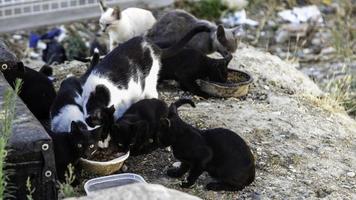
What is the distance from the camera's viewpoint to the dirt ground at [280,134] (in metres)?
5.34

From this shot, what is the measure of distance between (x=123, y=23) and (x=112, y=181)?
2923 millimetres

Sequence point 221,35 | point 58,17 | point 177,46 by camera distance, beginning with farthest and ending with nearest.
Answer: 1. point 58,17
2. point 221,35
3. point 177,46

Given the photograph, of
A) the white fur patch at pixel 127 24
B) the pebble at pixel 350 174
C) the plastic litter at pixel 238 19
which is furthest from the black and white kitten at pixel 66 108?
the plastic litter at pixel 238 19

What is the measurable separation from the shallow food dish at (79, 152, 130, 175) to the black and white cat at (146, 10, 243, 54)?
2.30 metres

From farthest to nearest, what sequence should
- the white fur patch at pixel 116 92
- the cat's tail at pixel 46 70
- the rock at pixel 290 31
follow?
the rock at pixel 290 31 < the cat's tail at pixel 46 70 < the white fur patch at pixel 116 92

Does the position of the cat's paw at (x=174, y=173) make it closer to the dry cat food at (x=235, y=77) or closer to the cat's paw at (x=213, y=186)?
the cat's paw at (x=213, y=186)

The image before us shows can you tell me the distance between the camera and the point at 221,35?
289 inches

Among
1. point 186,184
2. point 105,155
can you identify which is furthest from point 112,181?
point 186,184

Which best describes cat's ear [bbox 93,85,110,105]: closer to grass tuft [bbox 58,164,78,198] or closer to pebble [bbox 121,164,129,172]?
pebble [bbox 121,164,129,172]

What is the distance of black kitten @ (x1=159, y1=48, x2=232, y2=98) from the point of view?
21.7ft

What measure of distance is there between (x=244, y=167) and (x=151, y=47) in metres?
1.51

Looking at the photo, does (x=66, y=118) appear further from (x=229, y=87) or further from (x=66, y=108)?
(x=229, y=87)

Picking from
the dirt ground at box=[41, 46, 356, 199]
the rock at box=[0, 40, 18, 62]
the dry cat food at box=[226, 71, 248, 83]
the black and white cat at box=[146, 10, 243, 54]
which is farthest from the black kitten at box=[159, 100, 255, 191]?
the black and white cat at box=[146, 10, 243, 54]

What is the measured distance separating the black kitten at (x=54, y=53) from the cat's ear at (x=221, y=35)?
5.89 feet
